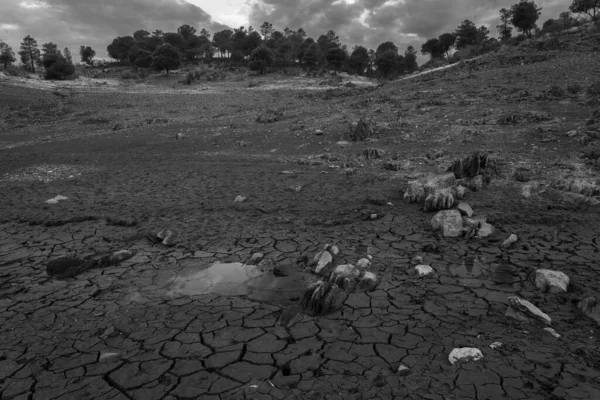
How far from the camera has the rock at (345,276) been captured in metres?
4.18

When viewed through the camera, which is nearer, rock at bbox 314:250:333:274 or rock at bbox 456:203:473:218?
rock at bbox 314:250:333:274

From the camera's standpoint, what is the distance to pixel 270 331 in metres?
3.57

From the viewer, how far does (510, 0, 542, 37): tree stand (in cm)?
3241

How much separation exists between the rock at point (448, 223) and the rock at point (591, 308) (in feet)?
5.85

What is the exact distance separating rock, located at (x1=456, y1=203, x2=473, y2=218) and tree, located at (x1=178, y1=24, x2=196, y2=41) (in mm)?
62439

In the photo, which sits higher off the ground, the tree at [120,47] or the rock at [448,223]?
the tree at [120,47]

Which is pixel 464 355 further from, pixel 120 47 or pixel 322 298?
pixel 120 47

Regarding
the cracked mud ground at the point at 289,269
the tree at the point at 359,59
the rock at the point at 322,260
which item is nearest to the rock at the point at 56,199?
the cracked mud ground at the point at 289,269

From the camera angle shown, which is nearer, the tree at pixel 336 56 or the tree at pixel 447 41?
the tree at pixel 336 56

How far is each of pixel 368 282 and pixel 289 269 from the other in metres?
0.97

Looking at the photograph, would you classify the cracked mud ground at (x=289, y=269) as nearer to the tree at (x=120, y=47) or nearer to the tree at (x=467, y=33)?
the tree at (x=467, y=33)

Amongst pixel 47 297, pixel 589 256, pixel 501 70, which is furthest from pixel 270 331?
pixel 501 70

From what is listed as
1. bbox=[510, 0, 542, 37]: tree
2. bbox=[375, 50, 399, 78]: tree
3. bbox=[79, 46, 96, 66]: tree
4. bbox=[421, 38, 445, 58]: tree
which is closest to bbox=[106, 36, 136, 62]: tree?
bbox=[79, 46, 96, 66]: tree

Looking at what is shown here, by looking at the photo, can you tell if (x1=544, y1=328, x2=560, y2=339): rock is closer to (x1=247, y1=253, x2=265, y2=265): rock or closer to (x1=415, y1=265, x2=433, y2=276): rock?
(x1=415, y1=265, x2=433, y2=276): rock
